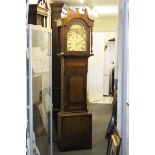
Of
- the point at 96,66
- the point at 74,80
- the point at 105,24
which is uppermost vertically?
the point at 105,24

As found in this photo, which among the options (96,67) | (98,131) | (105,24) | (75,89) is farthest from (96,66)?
(75,89)

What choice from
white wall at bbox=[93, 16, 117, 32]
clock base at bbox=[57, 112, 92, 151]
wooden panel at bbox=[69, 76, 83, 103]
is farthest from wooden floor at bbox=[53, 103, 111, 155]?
white wall at bbox=[93, 16, 117, 32]

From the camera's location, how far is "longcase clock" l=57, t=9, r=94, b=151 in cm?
452

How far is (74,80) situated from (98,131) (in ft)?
5.37

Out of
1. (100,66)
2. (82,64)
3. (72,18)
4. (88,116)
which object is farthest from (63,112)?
(100,66)

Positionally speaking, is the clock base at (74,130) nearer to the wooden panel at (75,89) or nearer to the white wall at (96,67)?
the wooden panel at (75,89)

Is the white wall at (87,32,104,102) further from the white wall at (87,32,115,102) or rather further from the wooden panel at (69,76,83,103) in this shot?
the wooden panel at (69,76,83,103)

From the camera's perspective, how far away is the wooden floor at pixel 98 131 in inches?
182

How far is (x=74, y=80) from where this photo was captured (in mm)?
4625

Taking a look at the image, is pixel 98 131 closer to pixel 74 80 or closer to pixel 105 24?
pixel 74 80

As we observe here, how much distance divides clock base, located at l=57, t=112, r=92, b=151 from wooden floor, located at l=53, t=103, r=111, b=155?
11 cm

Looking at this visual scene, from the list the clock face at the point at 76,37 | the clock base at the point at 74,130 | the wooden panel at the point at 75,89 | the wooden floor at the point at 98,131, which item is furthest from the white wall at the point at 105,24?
the clock base at the point at 74,130

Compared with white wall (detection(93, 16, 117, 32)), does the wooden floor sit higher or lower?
lower
